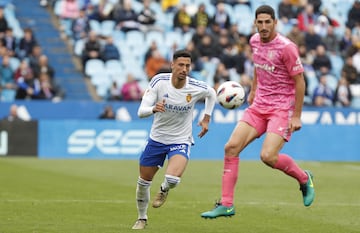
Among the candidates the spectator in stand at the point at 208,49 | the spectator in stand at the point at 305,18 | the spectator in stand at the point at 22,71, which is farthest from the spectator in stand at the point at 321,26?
the spectator in stand at the point at 22,71

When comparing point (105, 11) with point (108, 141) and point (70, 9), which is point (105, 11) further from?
point (108, 141)

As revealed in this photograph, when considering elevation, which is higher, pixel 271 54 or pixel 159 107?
pixel 271 54

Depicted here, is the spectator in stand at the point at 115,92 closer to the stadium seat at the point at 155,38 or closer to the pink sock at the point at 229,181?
the stadium seat at the point at 155,38

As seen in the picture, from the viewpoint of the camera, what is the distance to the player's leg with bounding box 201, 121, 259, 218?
11117mm

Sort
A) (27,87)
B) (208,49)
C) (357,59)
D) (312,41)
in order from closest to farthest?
(27,87), (208,49), (357,59), (312,41)

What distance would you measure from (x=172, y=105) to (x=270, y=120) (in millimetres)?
1194

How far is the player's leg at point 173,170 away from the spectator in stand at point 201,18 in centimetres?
1997

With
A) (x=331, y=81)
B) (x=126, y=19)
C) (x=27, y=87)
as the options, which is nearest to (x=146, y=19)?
(x=126, y=19)

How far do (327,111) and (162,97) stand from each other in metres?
17.7

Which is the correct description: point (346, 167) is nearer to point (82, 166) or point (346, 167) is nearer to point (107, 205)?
point (82, 166)

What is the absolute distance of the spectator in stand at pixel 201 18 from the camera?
31.4 meters

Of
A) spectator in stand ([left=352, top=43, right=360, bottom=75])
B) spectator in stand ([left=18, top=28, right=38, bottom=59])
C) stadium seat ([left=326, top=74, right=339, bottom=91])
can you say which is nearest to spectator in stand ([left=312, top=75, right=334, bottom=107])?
stadium seat ([left=326, top=74, right=339, bottom=91])

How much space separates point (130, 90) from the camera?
27984 millimetres

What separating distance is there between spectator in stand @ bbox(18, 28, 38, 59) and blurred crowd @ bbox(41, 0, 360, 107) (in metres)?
1.65
